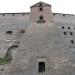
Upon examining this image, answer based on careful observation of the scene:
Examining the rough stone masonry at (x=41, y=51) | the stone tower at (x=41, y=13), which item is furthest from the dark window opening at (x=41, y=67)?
the stone tower at (x=41, y=13)

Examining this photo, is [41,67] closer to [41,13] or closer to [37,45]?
[37,45]

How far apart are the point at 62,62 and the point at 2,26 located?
883 cm

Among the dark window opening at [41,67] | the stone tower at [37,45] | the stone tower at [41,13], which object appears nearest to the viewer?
the stone tower at [37,45]

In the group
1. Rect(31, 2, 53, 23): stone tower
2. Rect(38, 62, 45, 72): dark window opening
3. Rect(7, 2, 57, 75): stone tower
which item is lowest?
Rect(38, 62, 45, 72): dark window opening

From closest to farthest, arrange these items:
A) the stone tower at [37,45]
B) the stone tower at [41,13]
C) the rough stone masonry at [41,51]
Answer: the rough stone masonry at [41,51] → the stone tower at [37,45] → the stone tower at [41,13]

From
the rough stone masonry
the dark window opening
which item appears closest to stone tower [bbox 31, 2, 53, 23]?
the rough stone masonry

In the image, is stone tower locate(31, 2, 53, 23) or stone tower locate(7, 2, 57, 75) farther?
stone tower locate(31, 2, 53, 23)

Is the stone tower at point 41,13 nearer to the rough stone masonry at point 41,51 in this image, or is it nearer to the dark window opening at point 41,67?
the rough stone masonry at point 41,51

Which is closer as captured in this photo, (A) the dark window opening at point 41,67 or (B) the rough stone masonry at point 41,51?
(B) the rough stone masonry at point 41,51

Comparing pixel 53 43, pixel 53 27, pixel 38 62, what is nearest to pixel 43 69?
pixel 38 62

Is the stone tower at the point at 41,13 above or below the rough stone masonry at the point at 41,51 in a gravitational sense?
above

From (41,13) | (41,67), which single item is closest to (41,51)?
(41,67)

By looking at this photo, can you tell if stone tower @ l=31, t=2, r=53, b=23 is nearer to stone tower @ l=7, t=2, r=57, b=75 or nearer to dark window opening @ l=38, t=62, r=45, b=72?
stone tower @ l=7, t=2, r=57, b=75

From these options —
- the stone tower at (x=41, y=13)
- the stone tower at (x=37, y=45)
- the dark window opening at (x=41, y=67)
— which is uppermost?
the stone tower at (x=41, y=13)
